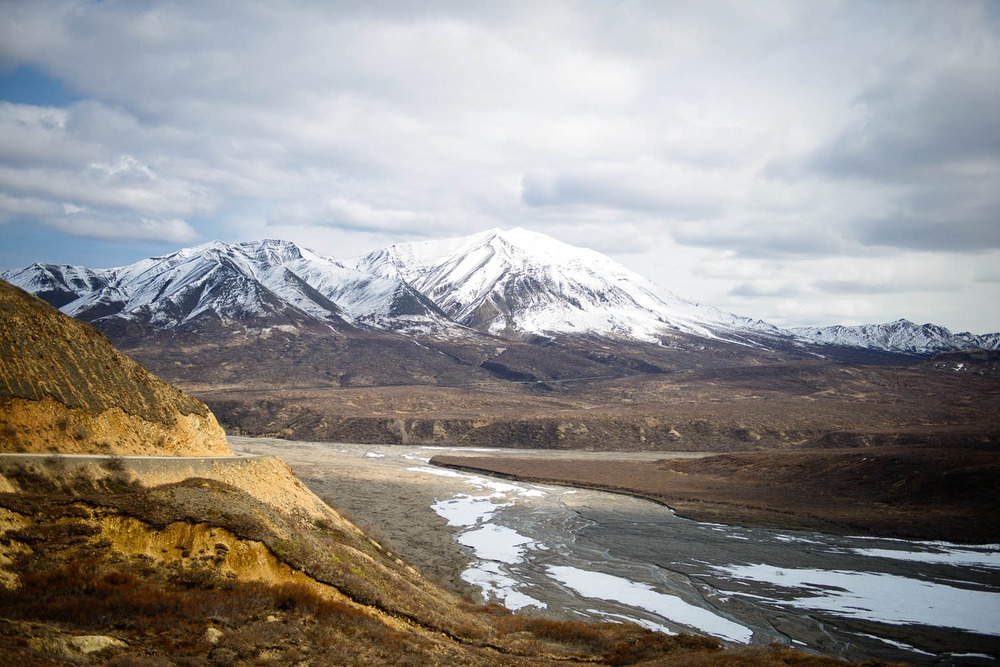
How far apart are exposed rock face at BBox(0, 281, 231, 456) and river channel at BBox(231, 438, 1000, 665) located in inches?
429

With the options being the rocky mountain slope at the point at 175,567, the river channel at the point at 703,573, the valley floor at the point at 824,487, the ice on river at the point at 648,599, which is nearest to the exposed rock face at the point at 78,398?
the rocky mountain slope at the point at 175,567

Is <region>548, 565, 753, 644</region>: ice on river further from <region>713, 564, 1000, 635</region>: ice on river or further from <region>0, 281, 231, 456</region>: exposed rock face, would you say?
<region>0, 281, 231, 456</region>: exposed rock face

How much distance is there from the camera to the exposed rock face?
71.6 feet

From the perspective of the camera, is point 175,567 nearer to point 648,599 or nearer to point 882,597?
point 648,599

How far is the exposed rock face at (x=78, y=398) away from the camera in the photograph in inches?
859

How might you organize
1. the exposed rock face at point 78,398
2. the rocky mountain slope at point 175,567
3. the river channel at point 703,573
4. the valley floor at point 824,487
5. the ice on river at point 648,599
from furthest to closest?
the valley floor at point 824,487, the ice on river at point 648,599, the river channel at point 703,573, the exposed rock face at point 78,398, the rocky mountain slope at point 175,567

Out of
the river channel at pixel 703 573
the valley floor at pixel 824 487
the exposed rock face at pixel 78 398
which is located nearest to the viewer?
the exposed rock face at pixel 78 398

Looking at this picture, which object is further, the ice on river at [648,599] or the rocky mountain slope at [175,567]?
the ice on river at [648,599]

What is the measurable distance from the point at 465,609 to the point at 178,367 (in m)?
155

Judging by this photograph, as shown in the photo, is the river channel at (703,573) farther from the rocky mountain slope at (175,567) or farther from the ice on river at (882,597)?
the rocky mountain slope at (175,567)

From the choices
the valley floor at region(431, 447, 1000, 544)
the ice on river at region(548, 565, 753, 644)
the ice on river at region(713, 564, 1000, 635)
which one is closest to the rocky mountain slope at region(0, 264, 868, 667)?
the ice on river at region(548, 565, 753, 644)

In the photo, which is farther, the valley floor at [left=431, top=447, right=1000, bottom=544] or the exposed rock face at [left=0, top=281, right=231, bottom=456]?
the valley floor at [left=431, top=447, right=1000, bottom=544]

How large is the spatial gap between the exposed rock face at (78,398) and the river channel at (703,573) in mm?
10902

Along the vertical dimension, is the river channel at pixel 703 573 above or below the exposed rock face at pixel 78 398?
below
